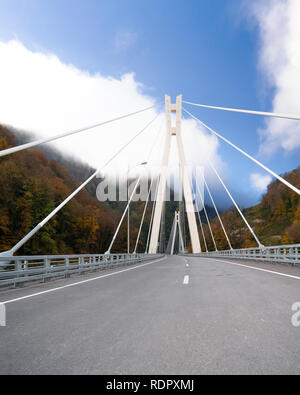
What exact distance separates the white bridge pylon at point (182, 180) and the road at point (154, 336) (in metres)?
35.1

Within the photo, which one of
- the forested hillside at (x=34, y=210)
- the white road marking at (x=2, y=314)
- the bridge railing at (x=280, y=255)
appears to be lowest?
the white road marking at (x=2, y=314)

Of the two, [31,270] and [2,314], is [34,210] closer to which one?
[31,270]

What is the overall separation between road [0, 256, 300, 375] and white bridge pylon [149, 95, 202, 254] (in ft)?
115

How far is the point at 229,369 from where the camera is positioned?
2.77m

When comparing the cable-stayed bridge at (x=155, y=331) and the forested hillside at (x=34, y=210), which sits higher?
the forested hillside at (x=34, y=210)

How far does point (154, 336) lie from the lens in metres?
3.82

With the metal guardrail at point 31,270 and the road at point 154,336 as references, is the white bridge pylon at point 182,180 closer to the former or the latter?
the metal guardrail at point 31,270

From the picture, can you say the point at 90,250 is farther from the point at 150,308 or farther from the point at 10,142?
the point at 150,308

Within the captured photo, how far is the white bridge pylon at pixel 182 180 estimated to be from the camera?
1640 inches

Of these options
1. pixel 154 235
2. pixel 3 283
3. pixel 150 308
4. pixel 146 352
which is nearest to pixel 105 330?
pixel 146 352

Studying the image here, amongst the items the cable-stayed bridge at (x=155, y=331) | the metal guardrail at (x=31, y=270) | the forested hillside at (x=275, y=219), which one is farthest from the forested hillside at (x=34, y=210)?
the forested hillside at (x=275, y=219)
